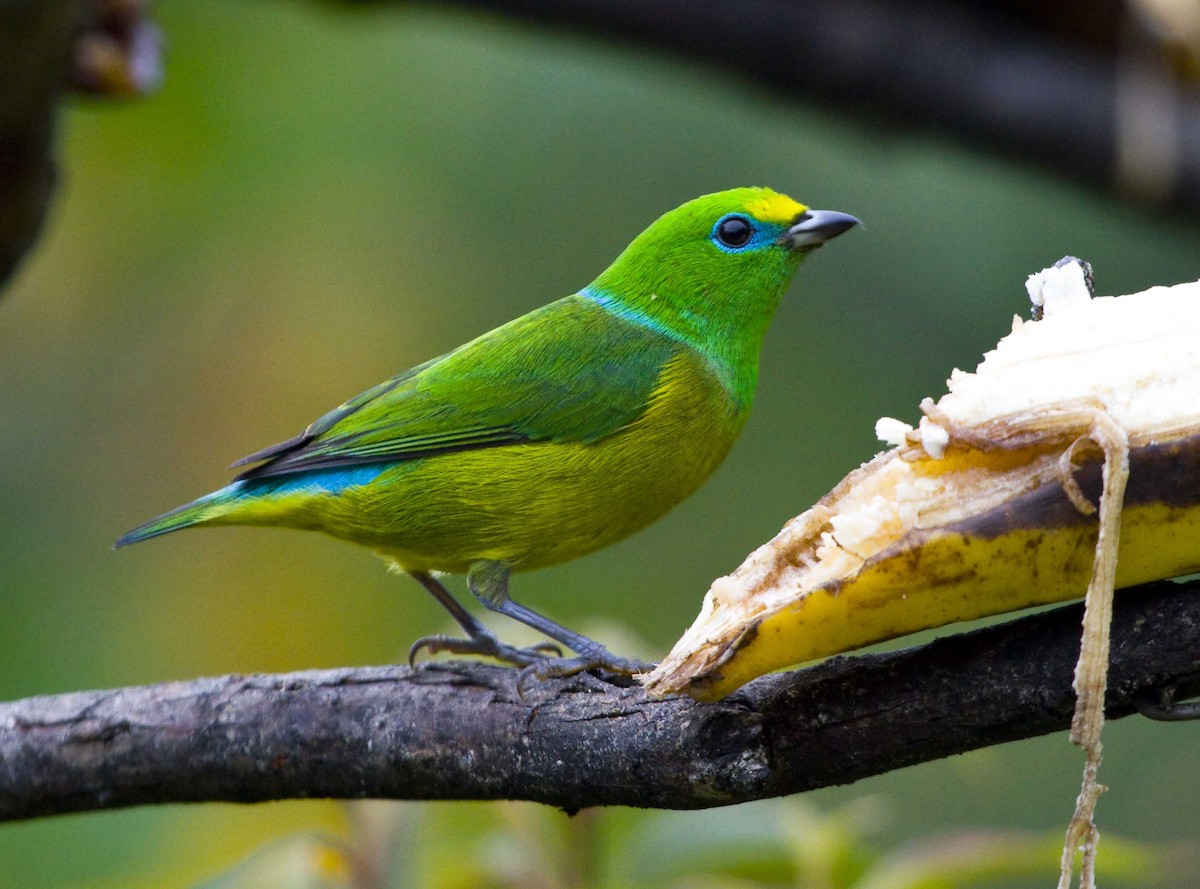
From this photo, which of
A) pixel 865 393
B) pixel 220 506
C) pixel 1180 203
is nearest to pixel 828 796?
pixel 865 393

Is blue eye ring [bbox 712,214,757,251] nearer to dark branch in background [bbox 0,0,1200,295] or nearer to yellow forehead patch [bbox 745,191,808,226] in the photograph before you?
yellow forehead patch [bbox 745,191,808,226]

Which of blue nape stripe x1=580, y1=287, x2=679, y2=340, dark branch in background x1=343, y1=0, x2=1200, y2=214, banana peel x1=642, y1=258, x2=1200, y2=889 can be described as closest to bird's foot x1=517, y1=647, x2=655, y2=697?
banana peel x1=642, y1=258, x2=1200, y2=889

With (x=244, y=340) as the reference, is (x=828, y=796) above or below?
below

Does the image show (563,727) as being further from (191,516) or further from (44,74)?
(44,74)

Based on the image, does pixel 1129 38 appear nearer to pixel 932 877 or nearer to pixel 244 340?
pixel 932 877

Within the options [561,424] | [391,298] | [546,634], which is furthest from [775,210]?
[391,298]
